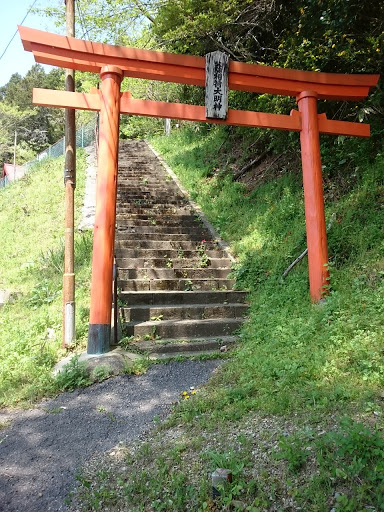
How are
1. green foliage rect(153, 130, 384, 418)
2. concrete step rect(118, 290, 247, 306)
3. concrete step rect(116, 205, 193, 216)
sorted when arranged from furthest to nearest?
concrete step rect(116, 205, 193, 216), concrete step rect(118, 290, 247, 306), green foliage rect(153, 130, 384, 418)

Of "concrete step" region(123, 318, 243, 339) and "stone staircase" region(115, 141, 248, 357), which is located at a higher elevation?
"stone staircase" region(115, 141, 248, 357)

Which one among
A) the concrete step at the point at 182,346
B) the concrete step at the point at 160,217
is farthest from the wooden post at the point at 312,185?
the concrete step at the point at 160,217

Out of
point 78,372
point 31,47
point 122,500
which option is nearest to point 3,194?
point 31,47

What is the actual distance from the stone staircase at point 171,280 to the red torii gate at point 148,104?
2.64 ft

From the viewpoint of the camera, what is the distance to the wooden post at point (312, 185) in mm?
5680

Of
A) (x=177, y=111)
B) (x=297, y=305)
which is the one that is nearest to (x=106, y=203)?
(x=177, y=111)

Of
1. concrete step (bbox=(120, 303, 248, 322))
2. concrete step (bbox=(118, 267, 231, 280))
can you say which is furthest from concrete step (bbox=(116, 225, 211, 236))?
concrete step (bbox=(120, 303, 248, 322))

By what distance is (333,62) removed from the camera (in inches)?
272

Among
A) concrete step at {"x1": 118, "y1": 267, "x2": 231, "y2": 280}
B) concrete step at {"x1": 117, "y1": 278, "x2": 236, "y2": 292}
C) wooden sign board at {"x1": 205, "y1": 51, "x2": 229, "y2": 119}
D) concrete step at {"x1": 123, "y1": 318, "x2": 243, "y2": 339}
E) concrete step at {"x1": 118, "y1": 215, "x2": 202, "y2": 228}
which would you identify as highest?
wooden sign board at {"x1": 205, "y1": 51, "x2": 229, "y2": 119}

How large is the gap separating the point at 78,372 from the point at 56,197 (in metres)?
8.25

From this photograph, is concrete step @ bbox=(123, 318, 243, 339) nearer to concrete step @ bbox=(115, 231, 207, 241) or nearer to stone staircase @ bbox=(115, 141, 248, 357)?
stone staircase @ bbox=(115, 141, 248, 357)

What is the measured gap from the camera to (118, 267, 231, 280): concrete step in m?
6.74

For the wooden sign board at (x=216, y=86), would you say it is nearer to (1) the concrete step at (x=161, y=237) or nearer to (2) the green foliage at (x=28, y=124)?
(1) the concrete step at (x=161, y=237)

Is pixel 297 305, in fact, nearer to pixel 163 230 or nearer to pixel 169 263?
pixel 169 263
